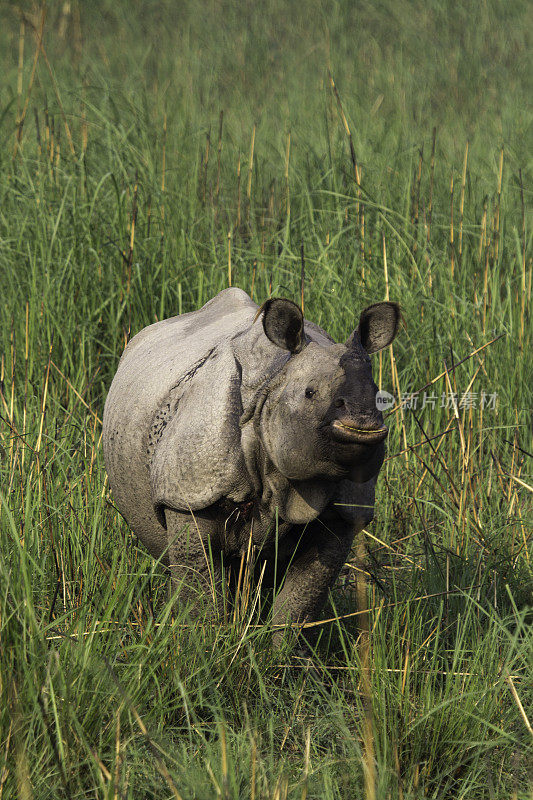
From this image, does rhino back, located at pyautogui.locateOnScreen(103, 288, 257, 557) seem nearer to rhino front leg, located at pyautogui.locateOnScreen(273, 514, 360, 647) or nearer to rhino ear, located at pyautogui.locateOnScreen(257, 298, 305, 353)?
rhino ear, located at pyautogui.locateOnScreen(257, 298, 305, 353)

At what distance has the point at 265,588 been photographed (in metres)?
2.87

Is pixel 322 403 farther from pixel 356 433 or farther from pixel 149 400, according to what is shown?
pixel 149 400

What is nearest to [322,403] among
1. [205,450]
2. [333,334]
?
[205,450]

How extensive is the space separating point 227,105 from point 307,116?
113 cm

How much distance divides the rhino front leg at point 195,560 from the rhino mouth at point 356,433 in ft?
2.00

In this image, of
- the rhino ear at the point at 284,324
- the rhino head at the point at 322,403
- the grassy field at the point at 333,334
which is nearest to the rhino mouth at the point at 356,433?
the rhino head at the point at 322,403

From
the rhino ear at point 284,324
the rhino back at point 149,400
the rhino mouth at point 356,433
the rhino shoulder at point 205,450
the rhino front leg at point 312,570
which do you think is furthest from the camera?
the rhino back at point 149,400

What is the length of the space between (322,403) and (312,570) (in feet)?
2.22

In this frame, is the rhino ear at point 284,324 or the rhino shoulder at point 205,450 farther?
the rhino shoulder at point 205,450

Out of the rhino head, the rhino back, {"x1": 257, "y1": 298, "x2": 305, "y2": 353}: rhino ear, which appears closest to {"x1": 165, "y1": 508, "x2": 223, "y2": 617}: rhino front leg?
the rhino back

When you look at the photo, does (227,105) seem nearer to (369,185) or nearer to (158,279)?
(369,185)

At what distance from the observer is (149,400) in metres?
2.82

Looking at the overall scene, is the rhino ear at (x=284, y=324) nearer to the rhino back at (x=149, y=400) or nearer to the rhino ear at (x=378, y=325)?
the rhino ear at (x=378, y=325)

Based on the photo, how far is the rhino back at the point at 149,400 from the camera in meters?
2.78
